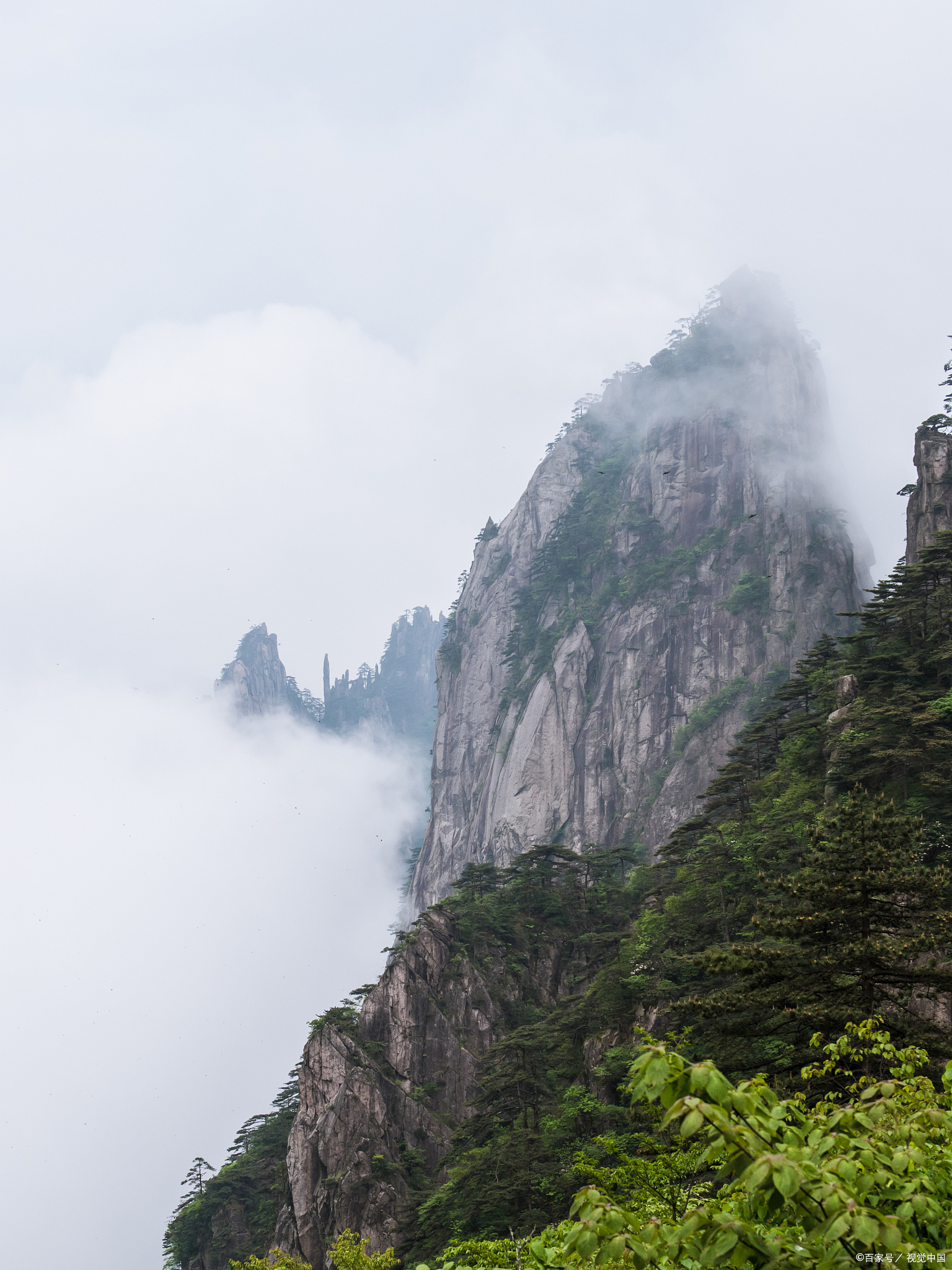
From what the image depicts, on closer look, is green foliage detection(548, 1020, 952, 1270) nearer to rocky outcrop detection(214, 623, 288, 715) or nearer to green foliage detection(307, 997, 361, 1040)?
green foliage detection(307, 997, 361, 1040)

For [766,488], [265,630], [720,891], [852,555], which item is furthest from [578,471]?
[265,630]

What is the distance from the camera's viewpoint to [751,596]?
8412 cm

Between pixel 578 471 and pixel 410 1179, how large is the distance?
284 ft

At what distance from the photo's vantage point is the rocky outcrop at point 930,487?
4994 centimetres

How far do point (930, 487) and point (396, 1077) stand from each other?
4627 cm

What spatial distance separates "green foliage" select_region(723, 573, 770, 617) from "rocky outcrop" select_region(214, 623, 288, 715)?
121075 mm

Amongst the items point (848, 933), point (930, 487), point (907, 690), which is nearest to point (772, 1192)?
point (848, 933)

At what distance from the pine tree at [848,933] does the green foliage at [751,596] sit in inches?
2736

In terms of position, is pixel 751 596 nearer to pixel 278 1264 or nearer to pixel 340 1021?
pixel 340 1021

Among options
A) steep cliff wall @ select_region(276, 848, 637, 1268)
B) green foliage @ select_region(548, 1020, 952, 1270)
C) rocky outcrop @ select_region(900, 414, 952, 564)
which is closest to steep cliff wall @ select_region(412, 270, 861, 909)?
steep cliff wall @ select_region(276, 848, 637, 1268)

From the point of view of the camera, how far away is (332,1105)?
43.8m

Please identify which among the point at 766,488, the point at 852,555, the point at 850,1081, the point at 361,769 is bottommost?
the point at 850,1081

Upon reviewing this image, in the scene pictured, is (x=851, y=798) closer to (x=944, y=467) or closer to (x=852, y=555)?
(x=944, y=467)

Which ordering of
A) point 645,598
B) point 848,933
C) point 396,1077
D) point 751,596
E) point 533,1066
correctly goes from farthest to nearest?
point 645,598, point 751,596, point 396,1077, point 533,1066, point 848,933
